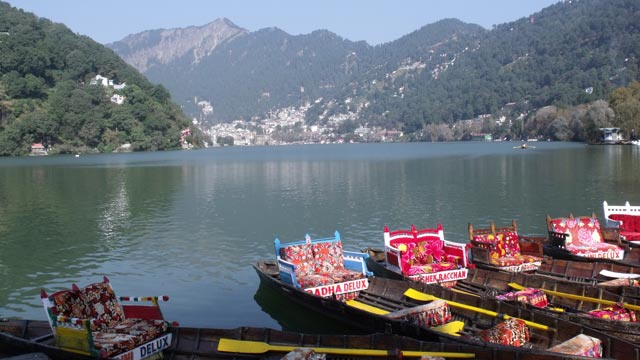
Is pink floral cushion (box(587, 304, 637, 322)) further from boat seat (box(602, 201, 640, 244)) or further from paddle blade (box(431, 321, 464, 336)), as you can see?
boat seat (box(602, 201, 640, 244))

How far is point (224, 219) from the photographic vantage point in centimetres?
3912

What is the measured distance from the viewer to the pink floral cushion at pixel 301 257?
1809 centimetres

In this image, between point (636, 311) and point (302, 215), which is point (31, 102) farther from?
point (636, 311)

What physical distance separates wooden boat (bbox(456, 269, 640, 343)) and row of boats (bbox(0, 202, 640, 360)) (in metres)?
0.03

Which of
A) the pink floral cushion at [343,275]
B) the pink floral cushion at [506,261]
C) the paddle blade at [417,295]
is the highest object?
the pink floral cushion at [506,261]

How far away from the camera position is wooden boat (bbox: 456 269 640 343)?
12336 millimetres

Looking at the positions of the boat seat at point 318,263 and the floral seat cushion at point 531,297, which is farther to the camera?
the boat seat at point 318,263

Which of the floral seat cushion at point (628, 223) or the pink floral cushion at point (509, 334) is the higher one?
the floral seat cushion at point (628, 223)

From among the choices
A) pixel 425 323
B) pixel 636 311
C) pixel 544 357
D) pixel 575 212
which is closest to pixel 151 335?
pixel 425 323

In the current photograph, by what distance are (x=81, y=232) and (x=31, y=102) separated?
146 m

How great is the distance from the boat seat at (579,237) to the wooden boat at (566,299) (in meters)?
4.53

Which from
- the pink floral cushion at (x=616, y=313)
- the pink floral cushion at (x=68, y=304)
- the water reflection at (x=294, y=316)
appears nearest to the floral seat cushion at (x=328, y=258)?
the water reflection at (x=294, y=316)

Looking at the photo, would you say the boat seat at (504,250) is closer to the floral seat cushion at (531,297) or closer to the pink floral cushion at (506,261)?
the pink floral cushion at (506,261)

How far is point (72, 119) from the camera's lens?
6476 inches
